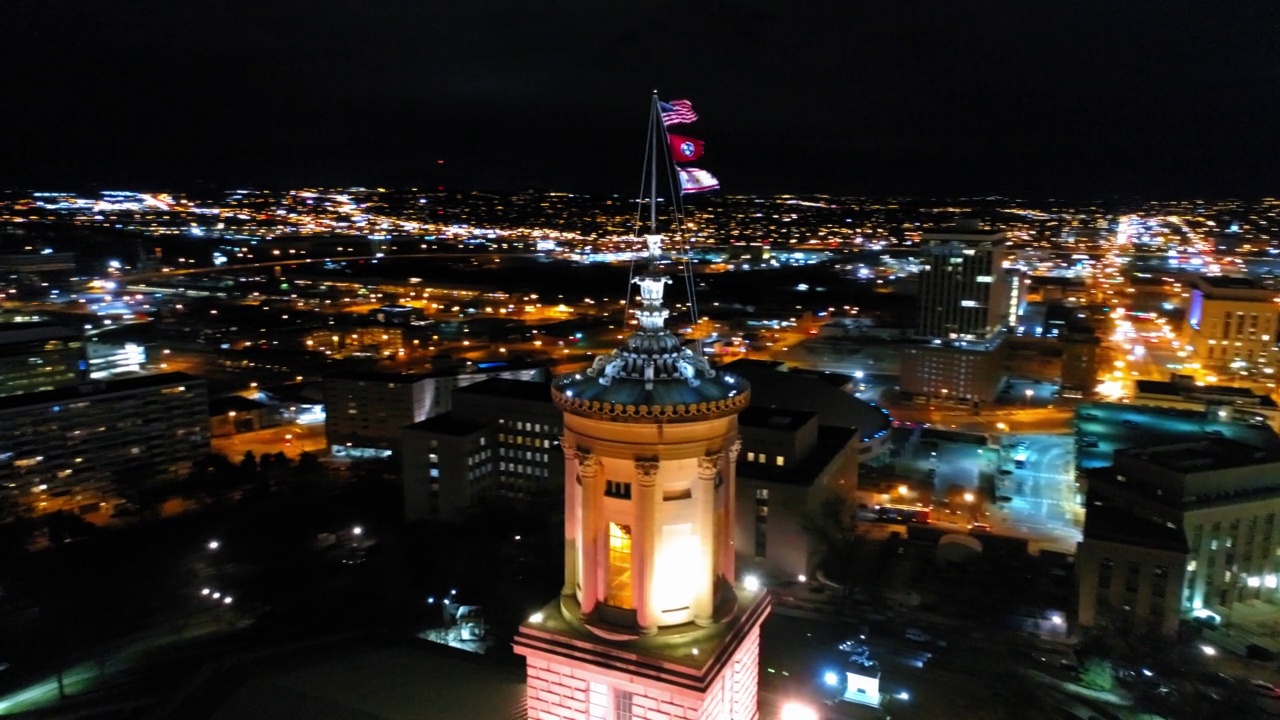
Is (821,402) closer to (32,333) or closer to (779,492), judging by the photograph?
(779,492)

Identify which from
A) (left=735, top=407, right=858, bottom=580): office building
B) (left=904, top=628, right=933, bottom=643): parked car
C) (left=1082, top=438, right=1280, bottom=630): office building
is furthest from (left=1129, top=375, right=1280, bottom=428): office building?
(left=904, top=628, right=933, bottom=643): parked car

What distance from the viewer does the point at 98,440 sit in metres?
50.4

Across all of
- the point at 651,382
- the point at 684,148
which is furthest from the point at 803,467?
the point at 651,382

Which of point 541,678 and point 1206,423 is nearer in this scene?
point 541,678

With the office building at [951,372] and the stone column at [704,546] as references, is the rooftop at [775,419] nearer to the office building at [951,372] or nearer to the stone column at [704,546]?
the office building at [951,372]

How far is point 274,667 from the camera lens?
537 inches

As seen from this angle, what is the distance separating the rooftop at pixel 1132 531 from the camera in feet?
104

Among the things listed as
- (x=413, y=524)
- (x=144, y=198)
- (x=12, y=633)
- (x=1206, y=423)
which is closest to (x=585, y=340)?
(x=413, y=524)

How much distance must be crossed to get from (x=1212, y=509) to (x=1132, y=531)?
171 inches

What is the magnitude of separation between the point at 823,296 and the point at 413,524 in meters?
101

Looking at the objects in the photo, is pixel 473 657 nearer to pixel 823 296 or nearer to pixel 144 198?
pixel 823 296

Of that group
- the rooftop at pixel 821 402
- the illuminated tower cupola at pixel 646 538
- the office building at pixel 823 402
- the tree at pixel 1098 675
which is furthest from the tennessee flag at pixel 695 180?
the rooftop at pixel 821 402

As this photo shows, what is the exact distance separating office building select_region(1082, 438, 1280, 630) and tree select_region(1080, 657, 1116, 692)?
535 centimetres

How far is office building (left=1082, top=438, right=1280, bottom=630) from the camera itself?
33.2 metres
